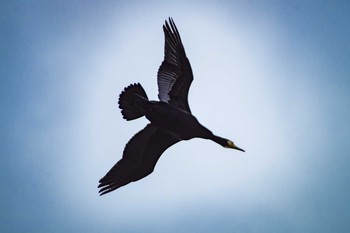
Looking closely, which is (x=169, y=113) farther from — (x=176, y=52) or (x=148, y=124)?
(x=176, y=52)

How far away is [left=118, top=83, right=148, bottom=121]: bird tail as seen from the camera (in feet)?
26.9

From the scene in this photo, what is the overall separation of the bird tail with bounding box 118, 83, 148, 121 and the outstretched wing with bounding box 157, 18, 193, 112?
0.51 meters

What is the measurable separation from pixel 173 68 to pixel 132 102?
1.19m

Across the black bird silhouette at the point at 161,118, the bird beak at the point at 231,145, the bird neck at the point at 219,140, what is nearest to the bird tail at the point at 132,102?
the black bird silhouette at the point at 161,118

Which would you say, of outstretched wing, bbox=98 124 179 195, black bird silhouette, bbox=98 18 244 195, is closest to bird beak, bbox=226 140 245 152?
black bird silhouette, bbox=98 18 244 195

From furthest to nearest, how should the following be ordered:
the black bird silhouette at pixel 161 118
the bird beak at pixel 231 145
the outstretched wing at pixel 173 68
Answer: the bird beak at pixel 231 145, the outstretched wing at pixel 173 68, the black bird silhouette at pixel 161 118

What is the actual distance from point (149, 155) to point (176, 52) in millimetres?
2390

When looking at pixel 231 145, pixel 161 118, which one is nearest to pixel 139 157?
pixel 161 118

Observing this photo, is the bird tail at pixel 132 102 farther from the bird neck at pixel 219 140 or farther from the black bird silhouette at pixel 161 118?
the bird neck at pixel 219 140

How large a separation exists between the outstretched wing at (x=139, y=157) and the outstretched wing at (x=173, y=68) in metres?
0.84

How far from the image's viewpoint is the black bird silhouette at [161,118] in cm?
820

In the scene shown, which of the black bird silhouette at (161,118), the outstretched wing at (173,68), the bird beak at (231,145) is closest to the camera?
the black bird silhouette at (161,118)

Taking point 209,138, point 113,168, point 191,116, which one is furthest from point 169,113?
point 113,168

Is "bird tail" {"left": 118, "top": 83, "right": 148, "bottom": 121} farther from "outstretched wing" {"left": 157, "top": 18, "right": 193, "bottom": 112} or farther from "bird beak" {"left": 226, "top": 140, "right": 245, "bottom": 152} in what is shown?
"bird beak" {"left": 226, "top": 140, "right": 245, "bottom": 152}
